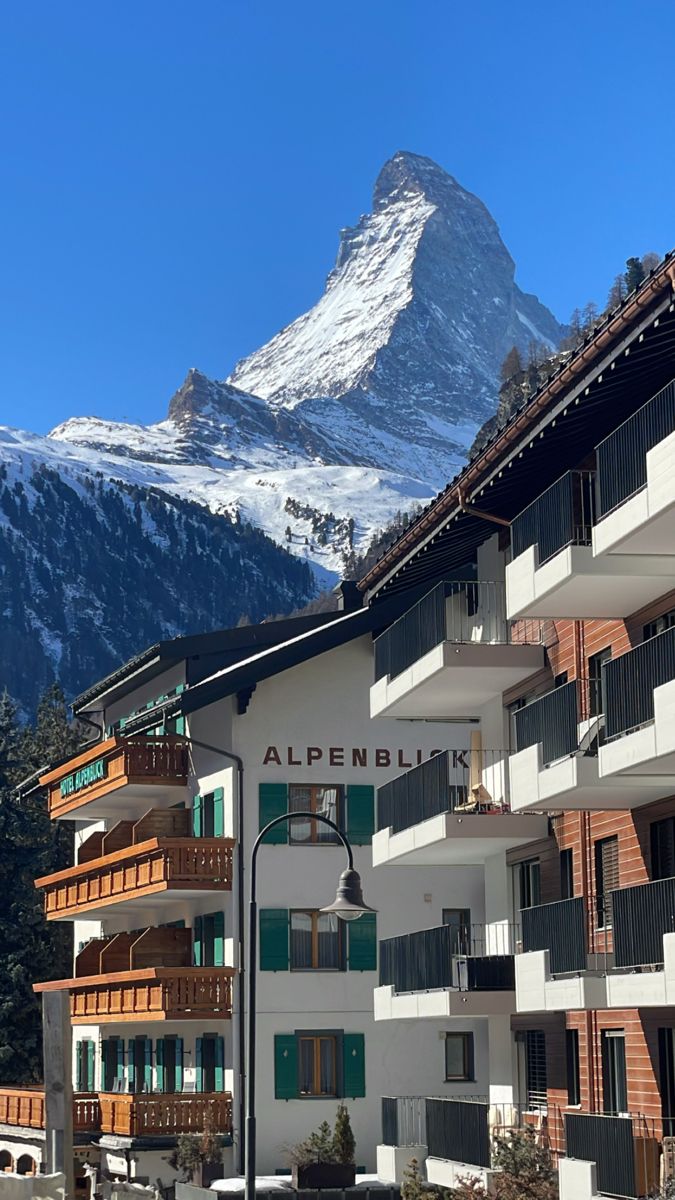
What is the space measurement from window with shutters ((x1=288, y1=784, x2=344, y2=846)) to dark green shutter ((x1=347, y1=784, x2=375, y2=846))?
25cm

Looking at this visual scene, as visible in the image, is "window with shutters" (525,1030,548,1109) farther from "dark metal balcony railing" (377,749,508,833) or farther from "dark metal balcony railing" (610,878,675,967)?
"dark metal balcony railing" (610,878,675,967)

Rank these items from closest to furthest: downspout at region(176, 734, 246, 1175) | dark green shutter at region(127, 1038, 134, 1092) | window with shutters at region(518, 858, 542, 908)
Result: 1. window with shutters at region(518, 858, 542, 908)
2. downspout at region(176, 734, 246, 1175)
3. dark green shutter at region(127, 1038, 134, 1092)

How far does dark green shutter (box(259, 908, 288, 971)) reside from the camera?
49.1 meters

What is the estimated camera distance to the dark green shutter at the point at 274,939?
161 feet

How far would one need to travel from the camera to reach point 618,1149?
2625cm

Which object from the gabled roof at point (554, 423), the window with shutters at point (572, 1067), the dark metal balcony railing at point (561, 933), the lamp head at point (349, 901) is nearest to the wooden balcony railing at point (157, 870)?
the gabled roof at point (554, 423)

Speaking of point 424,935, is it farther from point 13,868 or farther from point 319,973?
point 13,868

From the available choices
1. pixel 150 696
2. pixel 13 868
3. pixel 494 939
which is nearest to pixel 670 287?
pixel 494 939

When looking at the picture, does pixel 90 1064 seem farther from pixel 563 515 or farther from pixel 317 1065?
pixel 563 515

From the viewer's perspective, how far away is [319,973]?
49.5m

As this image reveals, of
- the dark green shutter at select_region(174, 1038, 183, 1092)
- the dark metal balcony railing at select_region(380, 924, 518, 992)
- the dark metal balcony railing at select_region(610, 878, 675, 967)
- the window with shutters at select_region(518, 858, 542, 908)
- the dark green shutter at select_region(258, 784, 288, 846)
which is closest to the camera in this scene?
the dark metal balcony railing at select_region(610, 878, 675, 967)

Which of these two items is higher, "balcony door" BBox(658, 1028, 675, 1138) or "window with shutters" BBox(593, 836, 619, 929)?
"window with shutters" BBox(593, 836, 619, 929)

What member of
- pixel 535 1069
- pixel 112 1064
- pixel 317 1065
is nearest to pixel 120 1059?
pixel 112 1064

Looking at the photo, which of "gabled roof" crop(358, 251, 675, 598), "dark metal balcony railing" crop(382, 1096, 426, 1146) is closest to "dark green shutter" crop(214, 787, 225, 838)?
"dark metal balcony railing" crop(382, 1096, 426, 1146)
